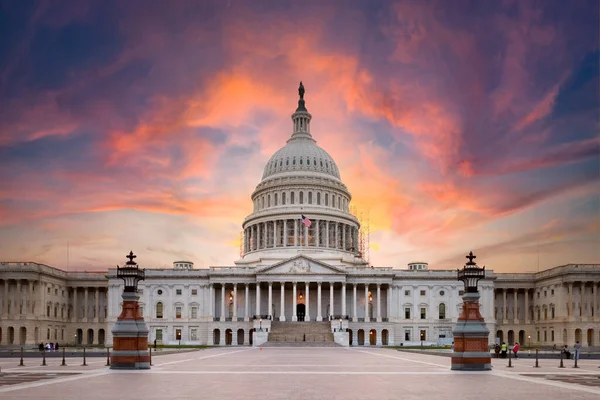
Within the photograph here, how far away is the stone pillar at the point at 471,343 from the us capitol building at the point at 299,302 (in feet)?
281

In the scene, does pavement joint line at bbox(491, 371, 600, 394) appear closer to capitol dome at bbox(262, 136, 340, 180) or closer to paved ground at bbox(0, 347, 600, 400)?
paved ground at bbox(0, 347, 600, 400)

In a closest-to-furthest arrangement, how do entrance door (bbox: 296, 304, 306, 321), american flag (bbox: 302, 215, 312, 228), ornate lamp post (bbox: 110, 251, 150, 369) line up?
ornate lamp post (bbox: 110, 251, 150, 369), entrance door (bbox: 296, 304, 306, 321), american flag (bbox: 302, 215, 312, 228)

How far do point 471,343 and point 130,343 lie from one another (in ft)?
70.9

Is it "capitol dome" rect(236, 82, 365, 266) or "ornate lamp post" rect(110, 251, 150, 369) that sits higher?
"capitol dome" rect(236, 82, 365, 266)

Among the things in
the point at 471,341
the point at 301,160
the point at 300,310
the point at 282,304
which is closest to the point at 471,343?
the point at 471,341

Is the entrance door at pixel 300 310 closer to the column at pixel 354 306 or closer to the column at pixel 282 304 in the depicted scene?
the column at pixel 282 304

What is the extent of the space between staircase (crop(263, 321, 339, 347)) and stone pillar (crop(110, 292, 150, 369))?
7174 cm

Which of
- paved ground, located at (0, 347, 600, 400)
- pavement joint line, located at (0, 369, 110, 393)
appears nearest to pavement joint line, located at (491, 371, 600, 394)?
paved ground, located at (0, 347, 600, 400)

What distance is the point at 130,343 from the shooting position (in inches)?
1928

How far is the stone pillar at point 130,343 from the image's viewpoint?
48.3 m

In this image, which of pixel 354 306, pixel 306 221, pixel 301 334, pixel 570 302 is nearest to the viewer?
pixel 301 334

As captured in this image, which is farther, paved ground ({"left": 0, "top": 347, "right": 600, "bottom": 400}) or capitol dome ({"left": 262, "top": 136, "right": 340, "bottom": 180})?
capitol dome ({"left": 262, "top": 136, "right": 340, "bottom": 180})

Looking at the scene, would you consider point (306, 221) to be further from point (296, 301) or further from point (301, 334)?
point (301, 334)

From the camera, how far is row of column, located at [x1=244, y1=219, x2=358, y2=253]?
548ft
